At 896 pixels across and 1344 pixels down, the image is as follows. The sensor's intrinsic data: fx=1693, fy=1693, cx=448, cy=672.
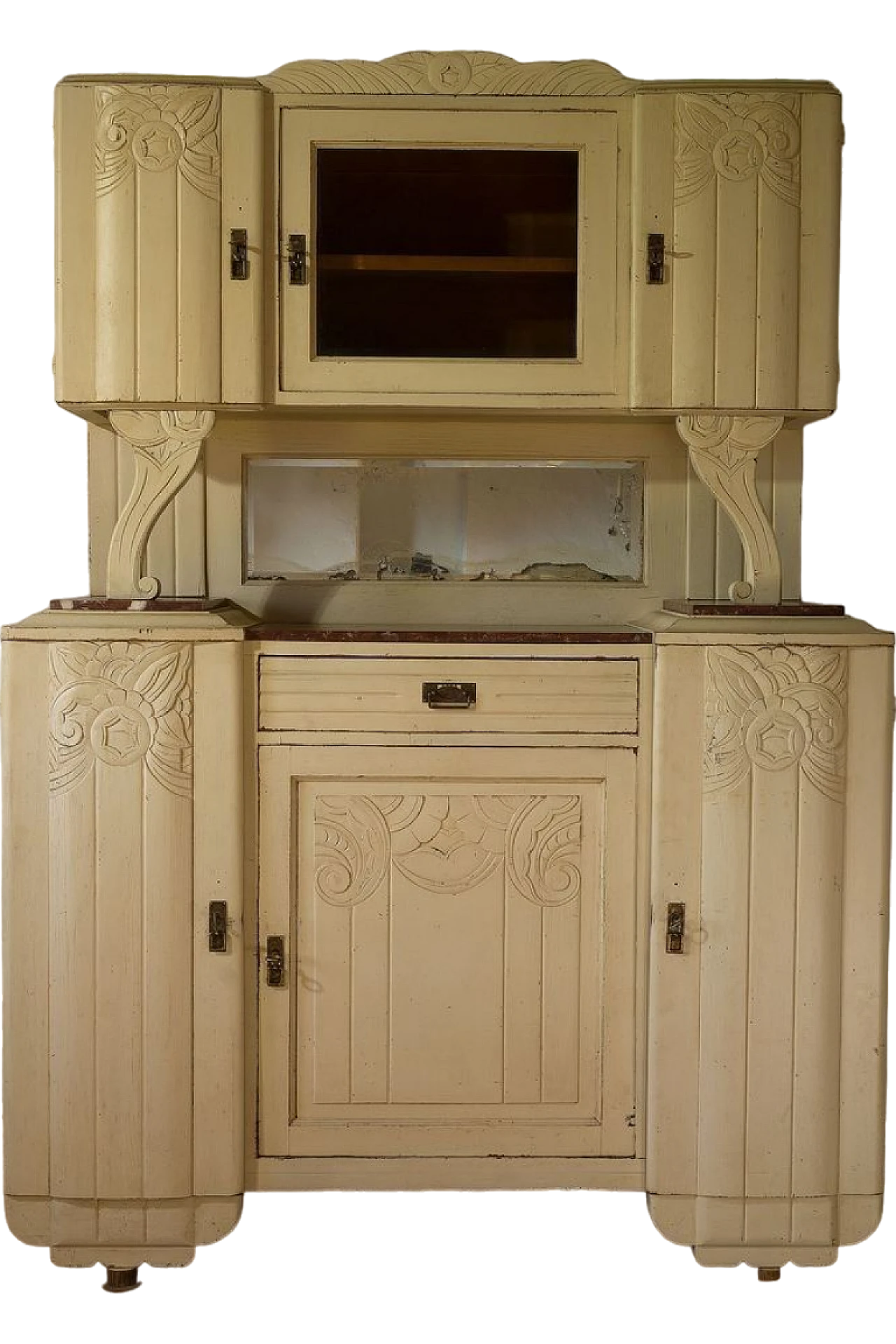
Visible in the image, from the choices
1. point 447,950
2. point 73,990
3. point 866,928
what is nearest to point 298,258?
point 447,950

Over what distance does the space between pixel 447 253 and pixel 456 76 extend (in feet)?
1.15

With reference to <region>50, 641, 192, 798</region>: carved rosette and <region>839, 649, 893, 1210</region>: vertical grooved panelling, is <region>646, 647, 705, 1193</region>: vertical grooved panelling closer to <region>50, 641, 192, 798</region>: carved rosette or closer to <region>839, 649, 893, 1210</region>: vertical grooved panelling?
<region>839, 649, 893, 1210</region>: vertical grooved panelling

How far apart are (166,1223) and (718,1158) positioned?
1.09m

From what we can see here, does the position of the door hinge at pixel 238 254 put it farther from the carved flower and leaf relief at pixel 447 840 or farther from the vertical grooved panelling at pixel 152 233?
the carved flower and leaf relief at pixel 447 840

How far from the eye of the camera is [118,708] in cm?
327

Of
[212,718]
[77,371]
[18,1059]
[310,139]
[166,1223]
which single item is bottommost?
[166,1223]

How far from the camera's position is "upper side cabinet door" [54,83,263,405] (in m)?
3.29

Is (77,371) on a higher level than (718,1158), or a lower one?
higher

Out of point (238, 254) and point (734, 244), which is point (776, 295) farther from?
point (238, 254)

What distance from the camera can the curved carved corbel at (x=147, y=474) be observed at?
131 inches

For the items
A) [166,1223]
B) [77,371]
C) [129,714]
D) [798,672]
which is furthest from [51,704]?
[798,672]

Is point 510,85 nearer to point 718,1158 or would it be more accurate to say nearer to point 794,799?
point 794,799

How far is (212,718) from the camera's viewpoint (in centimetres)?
329

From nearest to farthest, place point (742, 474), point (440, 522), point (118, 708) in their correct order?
point (118, 708), point (742, 474), point (440, 522)
